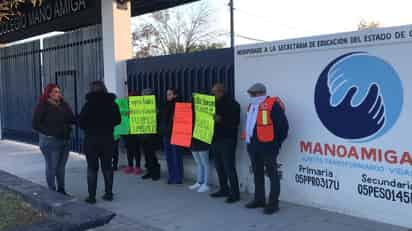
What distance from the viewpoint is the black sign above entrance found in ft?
38.6

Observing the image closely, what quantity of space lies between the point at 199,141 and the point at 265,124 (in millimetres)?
1617

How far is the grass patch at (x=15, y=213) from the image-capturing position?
5.75 meters

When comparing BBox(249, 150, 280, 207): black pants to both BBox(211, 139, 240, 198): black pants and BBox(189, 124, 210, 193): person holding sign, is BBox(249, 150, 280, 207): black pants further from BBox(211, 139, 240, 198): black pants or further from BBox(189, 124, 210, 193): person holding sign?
BBox(189, 124, 210, 193): person holding sign

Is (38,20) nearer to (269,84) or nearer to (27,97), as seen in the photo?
(27,97)

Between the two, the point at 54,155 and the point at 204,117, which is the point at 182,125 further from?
the point at 54,155

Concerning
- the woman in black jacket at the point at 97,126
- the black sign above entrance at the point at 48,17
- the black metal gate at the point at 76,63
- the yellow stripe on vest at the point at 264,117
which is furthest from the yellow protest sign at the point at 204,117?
the black sign above entrance at the point at 48,17

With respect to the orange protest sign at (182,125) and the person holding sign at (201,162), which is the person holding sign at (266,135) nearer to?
the person holding sign at (201,162)

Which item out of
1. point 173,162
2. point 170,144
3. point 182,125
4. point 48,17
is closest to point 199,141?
point 182,125

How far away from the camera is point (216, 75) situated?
817 centimetres

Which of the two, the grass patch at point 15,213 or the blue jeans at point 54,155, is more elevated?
the blue jeans at point 54,155

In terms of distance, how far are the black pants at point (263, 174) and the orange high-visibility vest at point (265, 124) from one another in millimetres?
219

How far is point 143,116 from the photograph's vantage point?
29.9 feet

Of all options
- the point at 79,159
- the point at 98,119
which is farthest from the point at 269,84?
the point at 79,159

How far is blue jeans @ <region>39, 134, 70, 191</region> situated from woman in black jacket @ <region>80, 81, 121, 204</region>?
0.54m
